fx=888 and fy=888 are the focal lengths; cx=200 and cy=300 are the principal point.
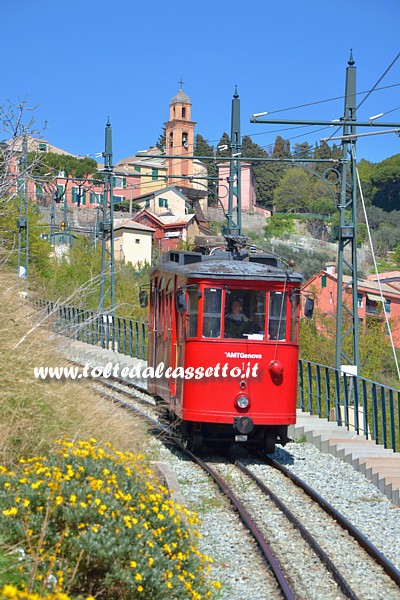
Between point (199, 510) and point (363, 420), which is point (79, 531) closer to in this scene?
point (199, 510)

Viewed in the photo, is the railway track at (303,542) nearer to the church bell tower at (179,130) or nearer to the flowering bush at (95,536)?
the flowering bush at (95,536)

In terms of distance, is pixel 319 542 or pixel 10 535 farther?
pixel 319 542

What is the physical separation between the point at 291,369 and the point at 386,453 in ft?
7.78

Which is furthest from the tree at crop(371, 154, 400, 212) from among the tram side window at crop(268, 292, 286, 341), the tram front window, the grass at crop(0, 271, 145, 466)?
the grass at crop(0, 271, 145, 466)

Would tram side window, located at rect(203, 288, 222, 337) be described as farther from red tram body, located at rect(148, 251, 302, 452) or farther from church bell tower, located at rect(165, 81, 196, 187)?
church bell tower, located at rect(165, 81, 196, 187)

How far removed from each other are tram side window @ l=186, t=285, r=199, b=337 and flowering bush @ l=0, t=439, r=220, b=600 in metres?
6.39

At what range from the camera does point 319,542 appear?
945 centimetres

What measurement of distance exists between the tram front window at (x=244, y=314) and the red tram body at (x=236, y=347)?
0.6 inches

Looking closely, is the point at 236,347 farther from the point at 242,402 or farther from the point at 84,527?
the point at 84,527

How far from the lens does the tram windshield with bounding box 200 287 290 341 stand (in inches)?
523

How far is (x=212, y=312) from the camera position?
13.3 m

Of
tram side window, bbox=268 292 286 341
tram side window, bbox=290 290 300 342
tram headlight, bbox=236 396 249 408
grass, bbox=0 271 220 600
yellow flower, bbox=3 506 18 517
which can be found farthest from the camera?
tram side window, bbox=290 290 300 342

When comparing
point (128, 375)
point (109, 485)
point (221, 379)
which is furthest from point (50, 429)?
point (128, 375)

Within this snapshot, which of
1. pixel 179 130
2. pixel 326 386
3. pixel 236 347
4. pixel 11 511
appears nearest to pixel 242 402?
pixel 236 347
